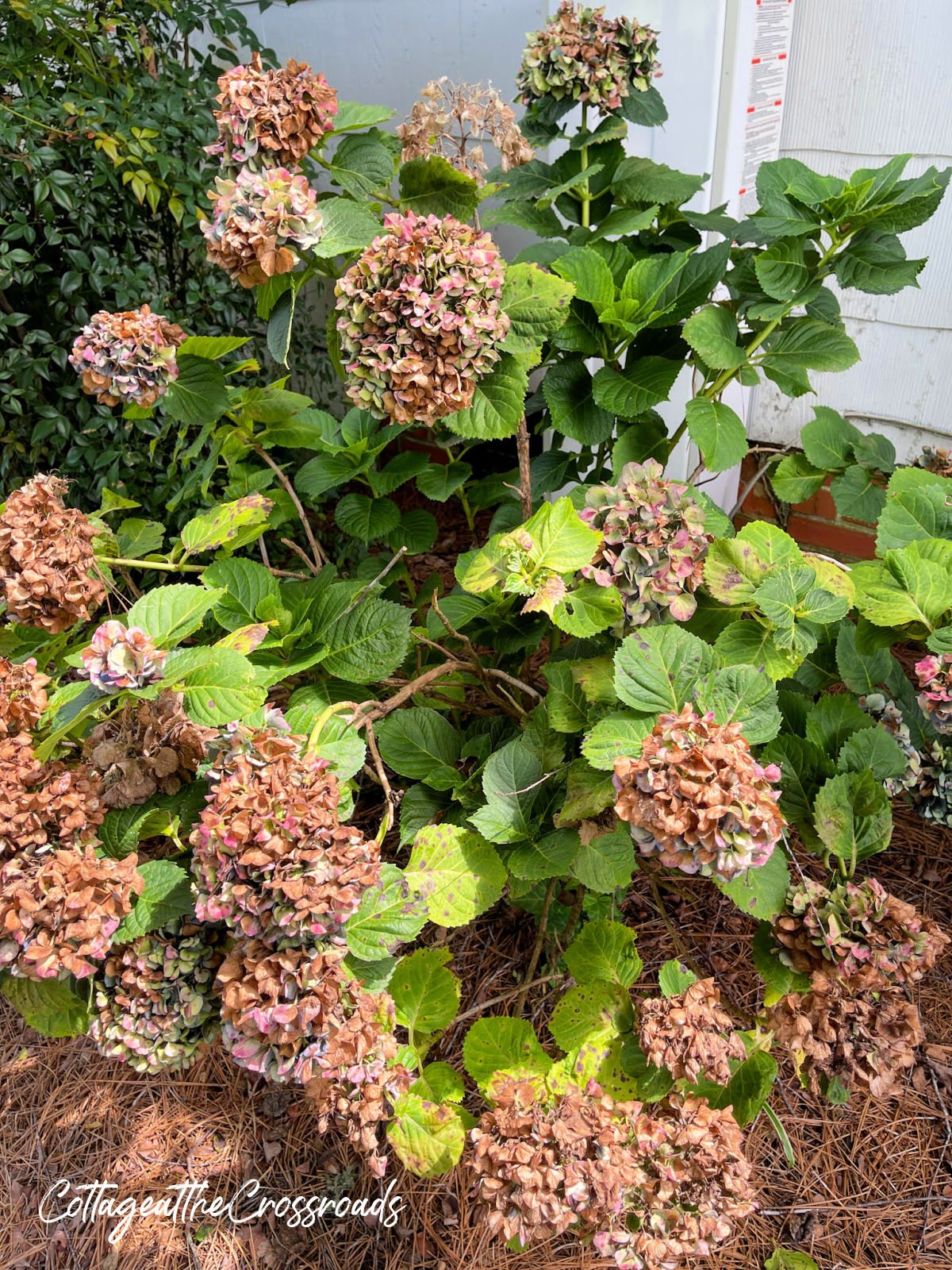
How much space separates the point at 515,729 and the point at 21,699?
0.76m

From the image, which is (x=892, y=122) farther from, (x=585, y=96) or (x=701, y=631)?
(x=701, y=631)

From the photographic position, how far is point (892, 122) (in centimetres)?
193

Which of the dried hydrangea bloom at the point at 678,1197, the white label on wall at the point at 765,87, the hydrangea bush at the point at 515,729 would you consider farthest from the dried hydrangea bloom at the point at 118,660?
the white label on wall at the point at 765,87

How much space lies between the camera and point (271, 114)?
1027 millimetres

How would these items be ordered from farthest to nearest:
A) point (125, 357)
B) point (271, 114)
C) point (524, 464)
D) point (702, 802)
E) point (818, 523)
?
point (818, 523) < point (524, 464) < point (125, 357) < point (271, 114) < point (702, 802)

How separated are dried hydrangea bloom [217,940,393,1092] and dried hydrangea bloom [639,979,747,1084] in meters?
0.32

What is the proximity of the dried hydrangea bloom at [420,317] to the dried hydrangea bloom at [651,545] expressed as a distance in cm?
23

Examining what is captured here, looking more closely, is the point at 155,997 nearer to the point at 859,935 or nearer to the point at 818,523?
the point at 859,935

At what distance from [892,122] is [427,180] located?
136 cm

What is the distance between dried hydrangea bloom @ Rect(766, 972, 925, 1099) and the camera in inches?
35.9

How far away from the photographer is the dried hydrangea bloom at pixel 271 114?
1.03 m

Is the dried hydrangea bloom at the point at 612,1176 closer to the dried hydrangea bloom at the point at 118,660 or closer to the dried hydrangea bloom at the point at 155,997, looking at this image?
the dried hydrangea bloom at the point at 155,997

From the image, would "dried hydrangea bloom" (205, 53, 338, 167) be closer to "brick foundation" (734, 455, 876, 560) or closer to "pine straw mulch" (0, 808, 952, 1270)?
"pine straw mulch" (0, 808, 952, 1270)

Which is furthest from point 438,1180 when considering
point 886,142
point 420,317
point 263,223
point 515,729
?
point 886,142
